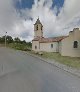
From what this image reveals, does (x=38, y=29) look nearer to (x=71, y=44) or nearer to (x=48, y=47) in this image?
(x=48, y=47)

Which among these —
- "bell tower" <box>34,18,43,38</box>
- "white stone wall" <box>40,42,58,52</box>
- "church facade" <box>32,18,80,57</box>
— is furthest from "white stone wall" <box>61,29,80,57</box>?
"bell tower" <box>34,18,43,38</box>

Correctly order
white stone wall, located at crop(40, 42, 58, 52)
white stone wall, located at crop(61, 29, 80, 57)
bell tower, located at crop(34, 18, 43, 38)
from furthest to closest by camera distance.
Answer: bell tower, located at crop(34, 18, 43, 38) → white stone wall, located at crop(40, 42, 58, 52) → white stone wall, located at crop(61, 29, 80, 57)

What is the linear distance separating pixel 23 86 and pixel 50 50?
3328 centimetres

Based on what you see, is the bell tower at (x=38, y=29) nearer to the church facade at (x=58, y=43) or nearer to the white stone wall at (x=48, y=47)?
the church facade at (x=58, y=43)

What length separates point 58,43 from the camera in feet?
132

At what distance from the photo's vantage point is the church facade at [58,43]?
32.9 m

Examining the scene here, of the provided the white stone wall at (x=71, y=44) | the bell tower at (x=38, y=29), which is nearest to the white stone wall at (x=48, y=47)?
the bell tower at (x=38, y=29)

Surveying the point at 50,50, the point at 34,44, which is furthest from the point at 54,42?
the point at 34,44

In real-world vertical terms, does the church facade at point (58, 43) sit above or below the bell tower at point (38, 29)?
below

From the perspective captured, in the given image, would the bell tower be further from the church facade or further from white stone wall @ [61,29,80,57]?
white stone wall @ [61,29,80,57]

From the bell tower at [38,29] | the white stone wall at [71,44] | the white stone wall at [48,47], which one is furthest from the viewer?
the bell tower at [38,29]

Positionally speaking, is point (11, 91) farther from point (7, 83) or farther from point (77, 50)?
point (77, 50)

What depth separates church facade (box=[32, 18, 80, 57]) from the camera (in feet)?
108

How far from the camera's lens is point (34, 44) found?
4606 centimetres
